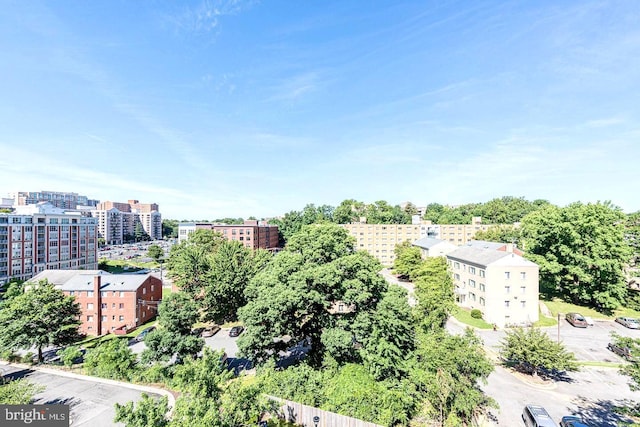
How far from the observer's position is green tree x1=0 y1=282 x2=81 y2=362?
3062 centimetres

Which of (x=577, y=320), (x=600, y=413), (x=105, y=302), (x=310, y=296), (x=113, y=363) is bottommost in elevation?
(x=600, y=413)

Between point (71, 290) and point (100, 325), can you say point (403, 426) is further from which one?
point (71, 290)

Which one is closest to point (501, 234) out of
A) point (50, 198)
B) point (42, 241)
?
point (42, 241)

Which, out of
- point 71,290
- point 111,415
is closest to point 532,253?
point 111,415

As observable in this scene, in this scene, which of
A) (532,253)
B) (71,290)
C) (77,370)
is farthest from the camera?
(532,253)

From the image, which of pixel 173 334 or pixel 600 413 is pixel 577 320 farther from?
pixel 173 334

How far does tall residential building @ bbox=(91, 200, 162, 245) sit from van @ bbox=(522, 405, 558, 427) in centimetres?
17625

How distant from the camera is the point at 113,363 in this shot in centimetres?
2652

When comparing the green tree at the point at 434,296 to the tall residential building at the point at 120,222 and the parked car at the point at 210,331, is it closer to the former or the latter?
the parked car at the point at 210,331

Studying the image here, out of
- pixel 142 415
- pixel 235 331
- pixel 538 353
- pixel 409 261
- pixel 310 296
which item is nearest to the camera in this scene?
pixel 142 415

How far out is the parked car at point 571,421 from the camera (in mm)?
18811

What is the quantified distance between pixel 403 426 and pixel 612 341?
32444mm

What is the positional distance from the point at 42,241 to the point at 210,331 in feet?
196

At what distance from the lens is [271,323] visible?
2502cm
